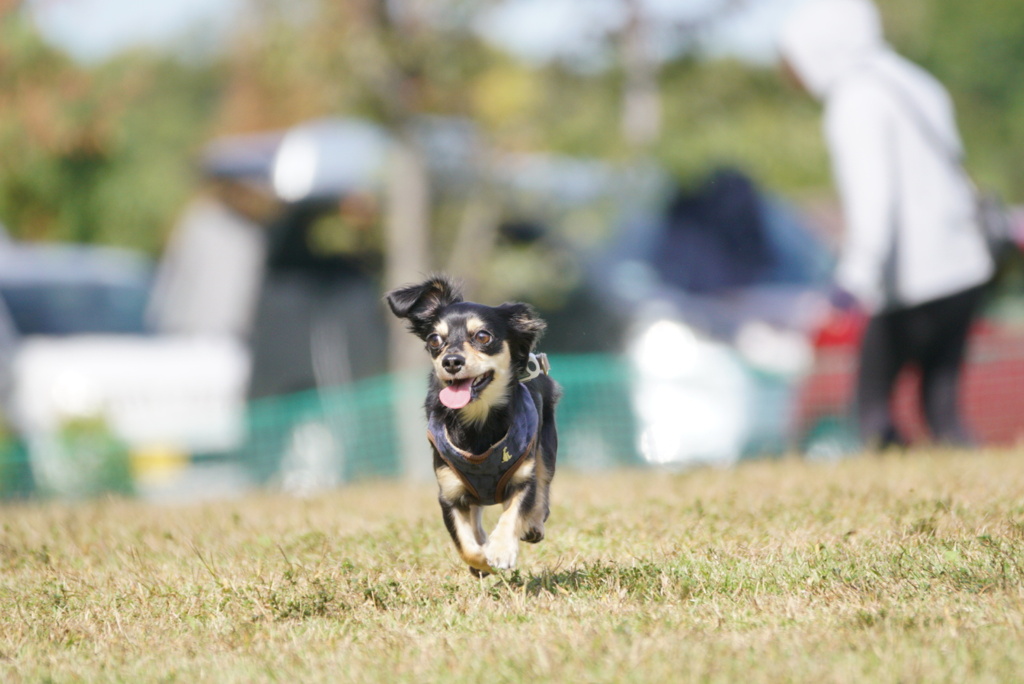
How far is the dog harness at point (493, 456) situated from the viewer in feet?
12.6

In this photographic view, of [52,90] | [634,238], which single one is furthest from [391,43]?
[52,90]

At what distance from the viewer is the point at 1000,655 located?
9.59 ft

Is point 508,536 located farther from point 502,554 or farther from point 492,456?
point 492,456

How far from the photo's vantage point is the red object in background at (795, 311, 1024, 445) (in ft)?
26.9

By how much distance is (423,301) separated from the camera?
4.19 m

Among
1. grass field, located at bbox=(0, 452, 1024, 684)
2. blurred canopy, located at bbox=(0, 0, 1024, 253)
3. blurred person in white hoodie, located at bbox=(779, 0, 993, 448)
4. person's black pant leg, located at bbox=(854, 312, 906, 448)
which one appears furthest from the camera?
blurred canopy, located at bbox=(0, 0, 1024, 253)

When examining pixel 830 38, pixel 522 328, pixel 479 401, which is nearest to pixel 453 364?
pixel 479 401

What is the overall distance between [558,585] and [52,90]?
38.0 feet

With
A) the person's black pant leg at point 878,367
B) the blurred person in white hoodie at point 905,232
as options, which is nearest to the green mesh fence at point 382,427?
the person's black pant leg at point 878,367

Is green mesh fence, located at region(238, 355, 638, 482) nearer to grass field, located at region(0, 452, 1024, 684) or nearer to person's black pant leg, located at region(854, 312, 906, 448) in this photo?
person's black pant leg, located at region(854, 312, 906, 448)

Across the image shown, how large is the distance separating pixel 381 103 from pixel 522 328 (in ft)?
22.6

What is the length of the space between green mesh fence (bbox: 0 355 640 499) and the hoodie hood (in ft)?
9.22

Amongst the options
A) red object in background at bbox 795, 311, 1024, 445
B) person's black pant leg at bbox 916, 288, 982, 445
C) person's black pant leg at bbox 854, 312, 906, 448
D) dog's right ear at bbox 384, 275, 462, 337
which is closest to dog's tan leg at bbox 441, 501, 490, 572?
dog's right ear at bbox 384, 275, 462, 337

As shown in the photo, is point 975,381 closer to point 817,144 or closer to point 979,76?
point 817,144
